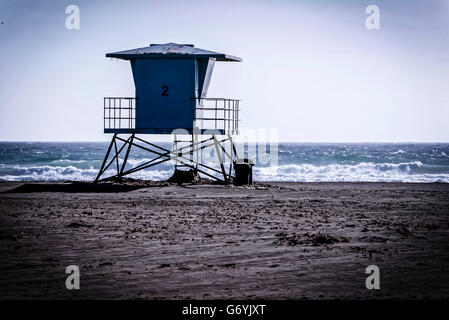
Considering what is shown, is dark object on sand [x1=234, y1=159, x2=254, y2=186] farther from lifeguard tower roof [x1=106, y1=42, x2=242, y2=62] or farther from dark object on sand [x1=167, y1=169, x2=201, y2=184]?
lifeguard tower roof [x1=106, y1=42, x2=242, y2=62]

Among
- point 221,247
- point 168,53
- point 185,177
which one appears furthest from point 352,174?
point 221,247

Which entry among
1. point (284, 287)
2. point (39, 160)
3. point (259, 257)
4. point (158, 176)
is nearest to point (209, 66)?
point (158, 176)

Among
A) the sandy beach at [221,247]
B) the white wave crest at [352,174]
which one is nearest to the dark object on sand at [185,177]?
the sandy beach at [221,247]

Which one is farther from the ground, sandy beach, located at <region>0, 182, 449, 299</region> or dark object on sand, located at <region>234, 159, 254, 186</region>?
dark object on sand, located at <region>234, 159, 254, 186</region>

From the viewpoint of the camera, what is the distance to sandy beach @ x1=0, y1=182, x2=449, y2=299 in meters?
9.52

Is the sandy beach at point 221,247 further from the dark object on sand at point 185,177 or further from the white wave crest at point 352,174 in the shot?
the white wave crest at point 352,174

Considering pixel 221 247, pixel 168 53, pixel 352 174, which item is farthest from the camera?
pixel 352 174

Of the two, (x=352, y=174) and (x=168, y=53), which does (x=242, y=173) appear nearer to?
(x=168, y=53)

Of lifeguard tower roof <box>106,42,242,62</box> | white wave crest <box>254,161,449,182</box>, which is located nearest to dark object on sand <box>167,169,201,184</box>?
lifeguard tower roof <box>106,42,242,62</box>

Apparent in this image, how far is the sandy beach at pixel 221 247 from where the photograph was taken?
952 cm

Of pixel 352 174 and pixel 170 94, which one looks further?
pixel 352 174

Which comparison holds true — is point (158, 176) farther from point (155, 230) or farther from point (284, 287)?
point (284, 287)

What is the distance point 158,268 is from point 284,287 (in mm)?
2110

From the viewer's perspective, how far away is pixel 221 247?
12.5 meters
